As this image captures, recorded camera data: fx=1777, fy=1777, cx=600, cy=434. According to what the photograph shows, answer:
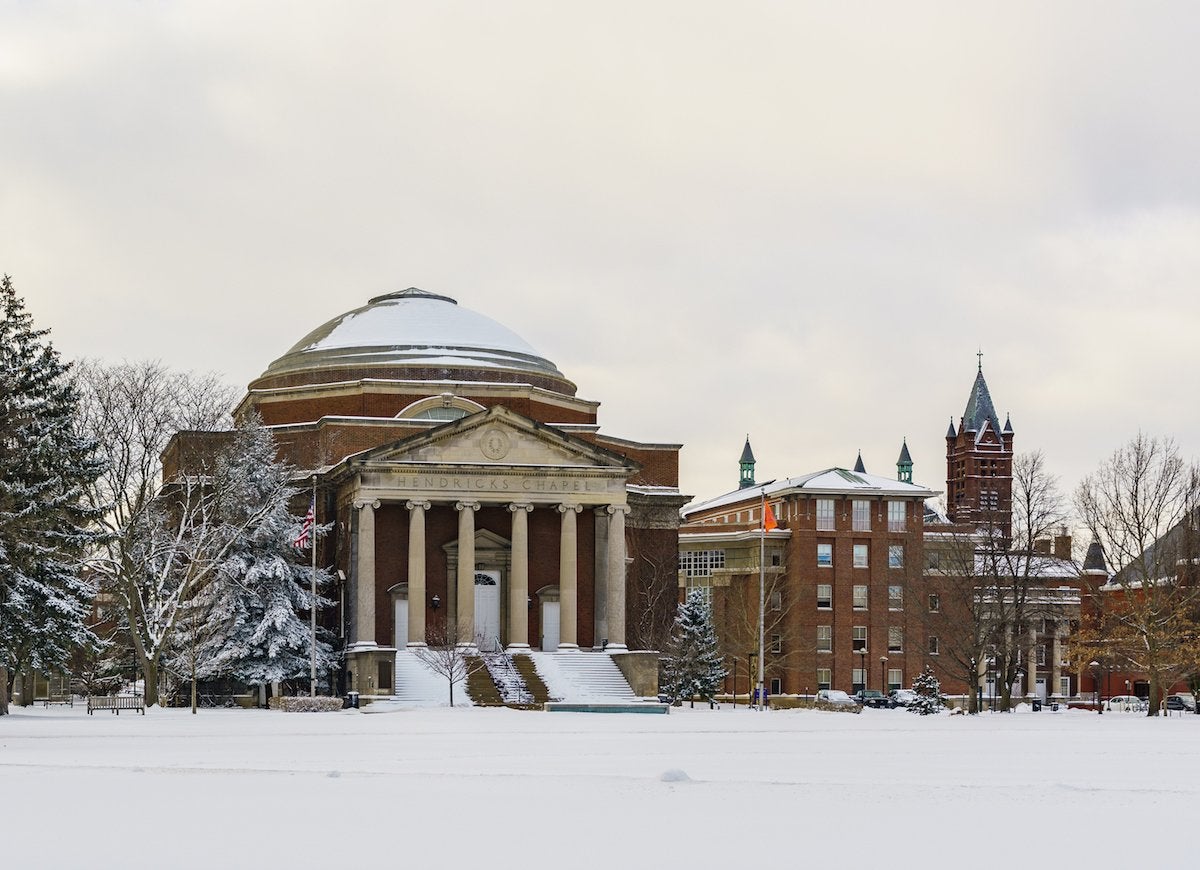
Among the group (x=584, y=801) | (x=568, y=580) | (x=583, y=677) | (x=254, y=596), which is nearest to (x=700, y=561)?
(x=568, y=580)

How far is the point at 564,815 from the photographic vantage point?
19250 mm

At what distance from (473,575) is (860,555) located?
49541 millimetres

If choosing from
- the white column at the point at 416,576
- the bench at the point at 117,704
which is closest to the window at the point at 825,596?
the white column at the point at 416,576

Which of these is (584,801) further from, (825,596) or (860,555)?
(860,555)

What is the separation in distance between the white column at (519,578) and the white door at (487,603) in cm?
259

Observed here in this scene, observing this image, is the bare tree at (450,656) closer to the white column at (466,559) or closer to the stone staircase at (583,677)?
the white column at (466,559)

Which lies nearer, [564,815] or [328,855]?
[328,855]

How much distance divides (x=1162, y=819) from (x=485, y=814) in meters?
7.43

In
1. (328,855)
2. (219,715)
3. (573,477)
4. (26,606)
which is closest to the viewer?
(328,855)

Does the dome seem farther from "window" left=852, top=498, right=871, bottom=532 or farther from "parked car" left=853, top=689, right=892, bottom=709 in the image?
"window" left=852, top=498, right=871, bottom=532

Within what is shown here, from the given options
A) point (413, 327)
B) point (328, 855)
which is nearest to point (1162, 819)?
point (328, 855)

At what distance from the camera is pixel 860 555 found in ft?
374

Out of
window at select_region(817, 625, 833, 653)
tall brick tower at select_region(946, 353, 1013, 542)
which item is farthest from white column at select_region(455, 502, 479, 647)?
tall brick tower at select_region(946, 353, 1013, 542)

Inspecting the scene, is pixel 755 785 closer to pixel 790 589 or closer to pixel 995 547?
pixel 995 547
